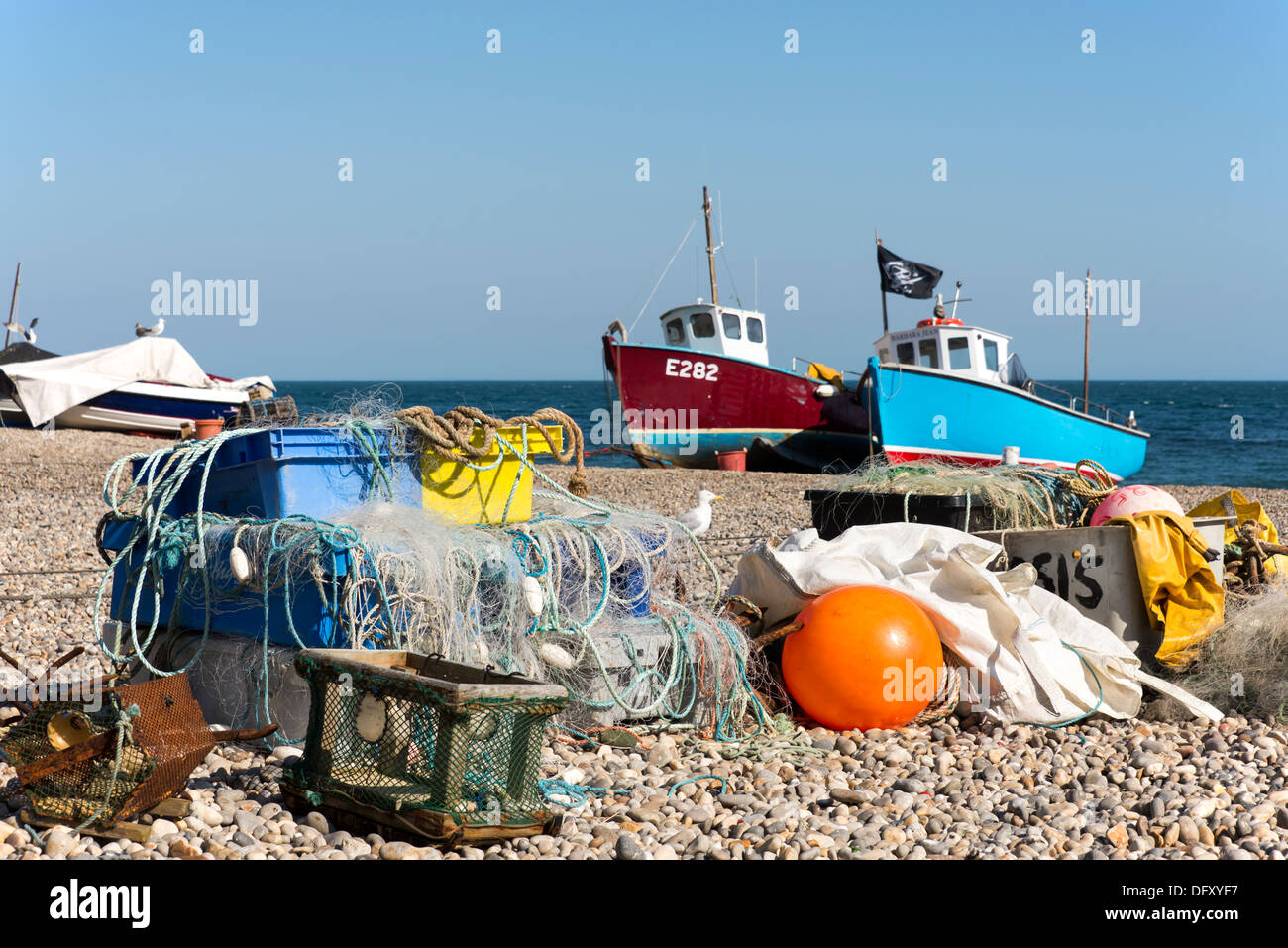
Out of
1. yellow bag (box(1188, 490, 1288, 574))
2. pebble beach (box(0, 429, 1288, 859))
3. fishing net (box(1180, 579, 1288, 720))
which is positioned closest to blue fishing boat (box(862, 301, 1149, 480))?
yellow bag (box(1188, 490, 1288, 574))

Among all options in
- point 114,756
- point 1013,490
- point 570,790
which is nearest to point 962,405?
point 1013,490

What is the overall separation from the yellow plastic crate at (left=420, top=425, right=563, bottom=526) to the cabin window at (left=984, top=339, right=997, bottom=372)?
16.4m

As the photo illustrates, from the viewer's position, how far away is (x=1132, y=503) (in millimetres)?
5793

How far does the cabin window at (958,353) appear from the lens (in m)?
19.9

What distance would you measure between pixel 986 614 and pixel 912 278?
16859mm

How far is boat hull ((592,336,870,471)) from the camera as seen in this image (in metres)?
20.7

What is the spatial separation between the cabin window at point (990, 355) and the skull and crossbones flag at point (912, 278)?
59.0 inches

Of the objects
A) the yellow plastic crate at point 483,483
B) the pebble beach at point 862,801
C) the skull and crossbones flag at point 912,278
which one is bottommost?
the pebble beach at point 862,801

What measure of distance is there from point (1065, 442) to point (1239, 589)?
584 inches

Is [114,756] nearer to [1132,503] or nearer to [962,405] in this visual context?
[1132,503]

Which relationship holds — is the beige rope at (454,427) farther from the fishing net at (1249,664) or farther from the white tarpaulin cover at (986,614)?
the fishing net at (1249,664)

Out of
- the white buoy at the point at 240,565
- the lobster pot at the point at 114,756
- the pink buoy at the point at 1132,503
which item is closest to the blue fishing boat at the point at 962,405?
the pink buoy at the point at 1132,503

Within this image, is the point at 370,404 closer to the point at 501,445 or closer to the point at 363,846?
the point at 501,445

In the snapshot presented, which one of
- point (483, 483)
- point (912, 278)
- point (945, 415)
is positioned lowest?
point (483, 483)
